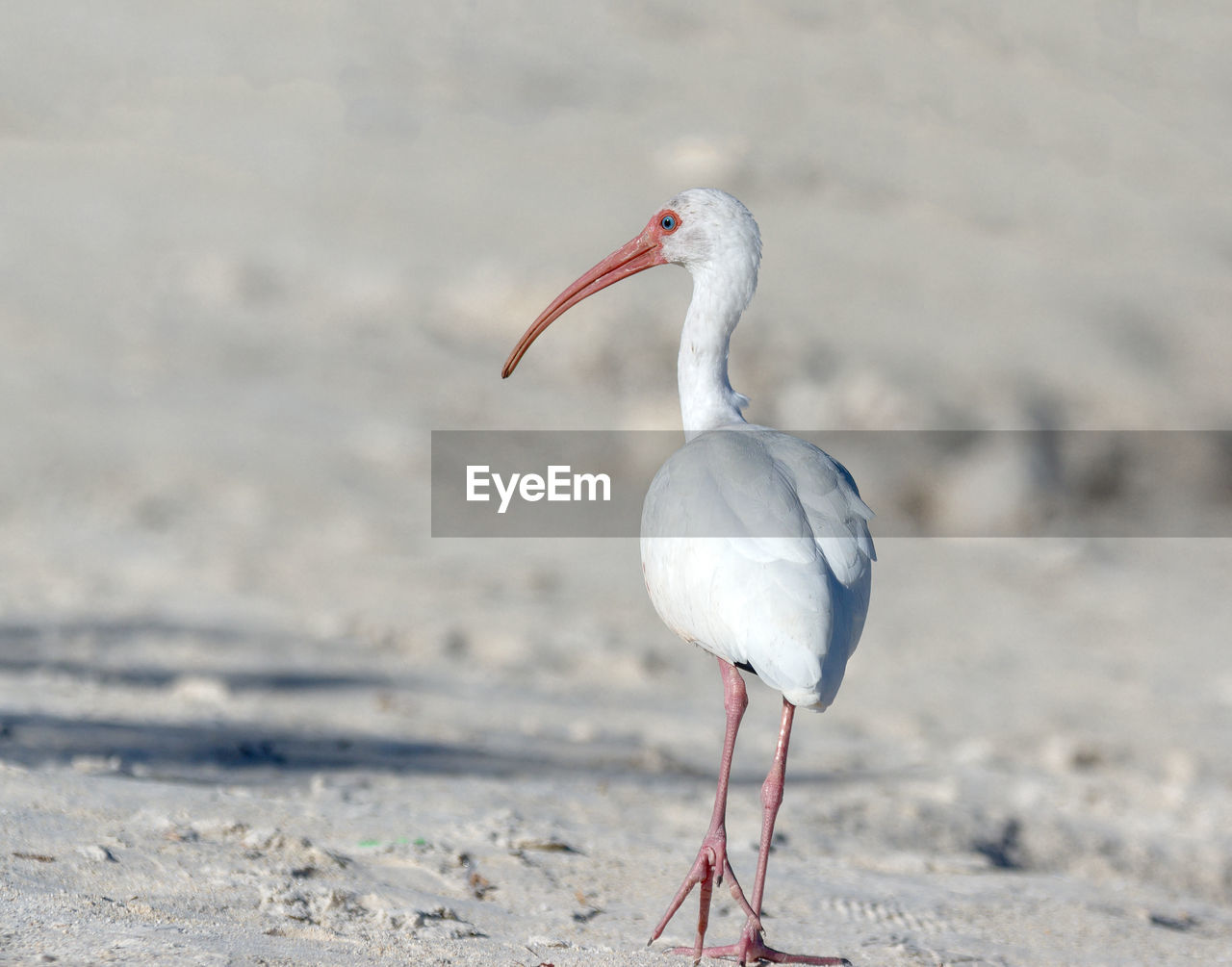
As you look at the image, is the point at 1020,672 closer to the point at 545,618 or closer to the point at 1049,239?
the point at 545,618

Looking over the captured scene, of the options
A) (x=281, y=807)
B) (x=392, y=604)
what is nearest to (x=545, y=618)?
(x=392, y=604)

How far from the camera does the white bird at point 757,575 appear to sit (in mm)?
3168

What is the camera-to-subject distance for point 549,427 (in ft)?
36.3

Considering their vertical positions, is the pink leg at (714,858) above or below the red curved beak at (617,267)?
below

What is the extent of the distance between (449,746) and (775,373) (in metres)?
6.47

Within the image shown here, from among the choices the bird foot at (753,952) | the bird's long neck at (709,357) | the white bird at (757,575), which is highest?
the bird's long neck at (709,357)

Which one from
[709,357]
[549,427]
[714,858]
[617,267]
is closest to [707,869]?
[714,858]

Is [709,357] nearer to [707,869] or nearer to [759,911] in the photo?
[707,869]

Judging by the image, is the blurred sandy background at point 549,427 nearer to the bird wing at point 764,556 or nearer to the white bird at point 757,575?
the white bird at point 757,575

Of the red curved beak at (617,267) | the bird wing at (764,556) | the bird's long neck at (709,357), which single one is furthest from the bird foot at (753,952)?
the red curved beak at (617,267)

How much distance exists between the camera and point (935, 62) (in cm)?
1664

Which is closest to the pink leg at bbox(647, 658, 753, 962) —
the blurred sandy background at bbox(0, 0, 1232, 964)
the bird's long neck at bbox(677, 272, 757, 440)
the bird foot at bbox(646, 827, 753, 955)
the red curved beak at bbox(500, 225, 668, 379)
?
the bird foot at bbox(646, 827, 753, 955)

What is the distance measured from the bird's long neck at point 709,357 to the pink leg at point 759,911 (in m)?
0.94

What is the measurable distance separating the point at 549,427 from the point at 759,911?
7.87 m
